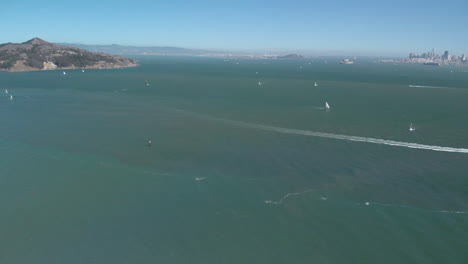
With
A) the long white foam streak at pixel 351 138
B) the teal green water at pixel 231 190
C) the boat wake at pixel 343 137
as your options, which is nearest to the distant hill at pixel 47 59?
the teal green water at pixel 231 190

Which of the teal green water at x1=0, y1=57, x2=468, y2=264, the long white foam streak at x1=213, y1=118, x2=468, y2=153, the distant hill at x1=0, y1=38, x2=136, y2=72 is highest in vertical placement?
the distant hill at x1=0, y1=38, x2=136, y2=72

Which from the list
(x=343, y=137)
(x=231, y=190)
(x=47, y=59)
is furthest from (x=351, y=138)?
(x=47, y=59)

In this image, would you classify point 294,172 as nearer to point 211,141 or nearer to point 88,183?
point 211,141

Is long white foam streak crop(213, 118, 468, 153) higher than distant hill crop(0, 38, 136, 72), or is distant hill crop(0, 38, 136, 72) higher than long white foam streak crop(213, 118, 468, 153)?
distant hill crop(0, 38, 136, 72)

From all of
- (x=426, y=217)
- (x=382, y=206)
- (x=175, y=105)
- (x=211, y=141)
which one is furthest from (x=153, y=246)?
(x=175, y=105)

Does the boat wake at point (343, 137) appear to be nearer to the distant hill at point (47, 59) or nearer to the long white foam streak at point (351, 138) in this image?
the long white foam streak at point (351, 138)

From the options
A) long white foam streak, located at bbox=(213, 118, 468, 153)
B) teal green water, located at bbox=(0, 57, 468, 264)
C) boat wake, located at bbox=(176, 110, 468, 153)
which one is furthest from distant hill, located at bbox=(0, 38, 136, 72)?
long white foam streak, located at bbox=(213, 118, 468, 153)

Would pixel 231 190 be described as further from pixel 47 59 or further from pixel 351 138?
pixel 47 59

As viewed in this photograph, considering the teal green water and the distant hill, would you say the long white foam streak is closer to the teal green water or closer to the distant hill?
the teal green water
